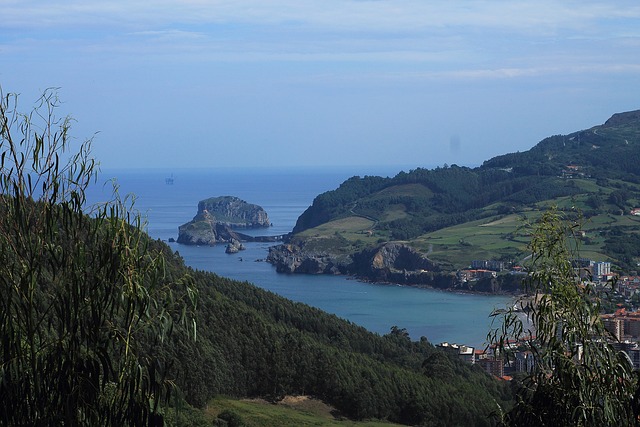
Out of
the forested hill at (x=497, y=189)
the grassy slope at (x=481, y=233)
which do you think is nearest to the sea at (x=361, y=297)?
the grassy slope at (x=481, y=233)

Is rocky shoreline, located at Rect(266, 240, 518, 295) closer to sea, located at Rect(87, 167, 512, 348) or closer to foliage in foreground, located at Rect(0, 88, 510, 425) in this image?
sea, located at Rect(87, 167, 512, 348)

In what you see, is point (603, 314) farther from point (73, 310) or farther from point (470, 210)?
point (470, 210)

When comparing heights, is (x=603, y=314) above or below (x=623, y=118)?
below

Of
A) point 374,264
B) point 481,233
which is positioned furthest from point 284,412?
point 481,233

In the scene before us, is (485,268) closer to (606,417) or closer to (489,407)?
(489,407)

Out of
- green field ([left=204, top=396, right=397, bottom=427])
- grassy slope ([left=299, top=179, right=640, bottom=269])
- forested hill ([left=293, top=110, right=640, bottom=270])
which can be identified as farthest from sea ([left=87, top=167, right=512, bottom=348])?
forested hill ([left=293, top=110, right=640, bottom=270])

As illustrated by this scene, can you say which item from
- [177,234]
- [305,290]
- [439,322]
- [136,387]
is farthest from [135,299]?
[177,234]

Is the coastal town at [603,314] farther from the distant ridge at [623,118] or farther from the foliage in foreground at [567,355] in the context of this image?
the distant ridge at [623,118]

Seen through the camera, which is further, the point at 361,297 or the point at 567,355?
the point at 361,297
